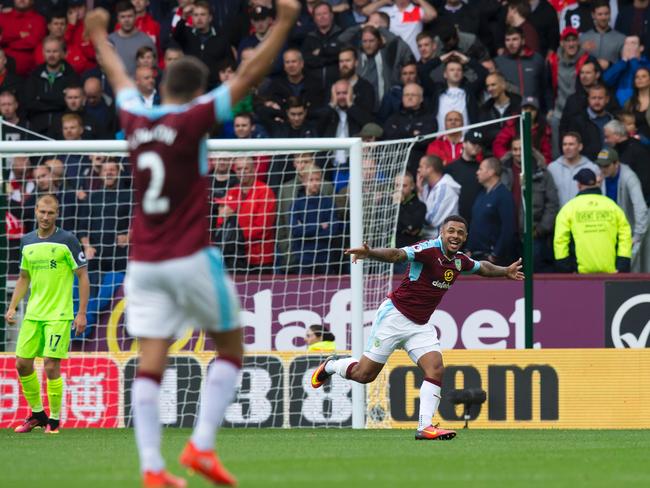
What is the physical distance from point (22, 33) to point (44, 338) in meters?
7.75

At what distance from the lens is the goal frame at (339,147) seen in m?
15.1

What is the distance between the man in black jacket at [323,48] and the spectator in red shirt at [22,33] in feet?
13.3

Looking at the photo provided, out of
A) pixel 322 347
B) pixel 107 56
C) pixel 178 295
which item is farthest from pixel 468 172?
pixel 178 295

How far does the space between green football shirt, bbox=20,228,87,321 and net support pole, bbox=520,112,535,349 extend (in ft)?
16.3

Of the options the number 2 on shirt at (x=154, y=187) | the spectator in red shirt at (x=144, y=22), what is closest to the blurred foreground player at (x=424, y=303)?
the number 2 on shirt at (x=154, y=187)

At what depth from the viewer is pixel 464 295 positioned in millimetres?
16891

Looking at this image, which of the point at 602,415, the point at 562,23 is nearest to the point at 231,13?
the point at 562,23

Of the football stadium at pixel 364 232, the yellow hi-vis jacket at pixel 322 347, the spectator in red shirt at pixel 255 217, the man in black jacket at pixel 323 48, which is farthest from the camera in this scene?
the man in black jacket at pixel 323 48

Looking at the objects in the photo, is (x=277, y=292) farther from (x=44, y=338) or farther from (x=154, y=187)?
(x=154, y=187)

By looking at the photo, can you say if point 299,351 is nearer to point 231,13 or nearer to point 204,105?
point 231,13

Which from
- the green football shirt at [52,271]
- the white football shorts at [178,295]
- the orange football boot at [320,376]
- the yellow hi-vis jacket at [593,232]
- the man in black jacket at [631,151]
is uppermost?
the man in black jacket at [631,151]

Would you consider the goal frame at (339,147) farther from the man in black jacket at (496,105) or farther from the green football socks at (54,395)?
the man in black jacket at (496,105)

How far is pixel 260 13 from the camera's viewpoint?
20016 millimetres

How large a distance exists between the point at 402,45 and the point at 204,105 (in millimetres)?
12159
